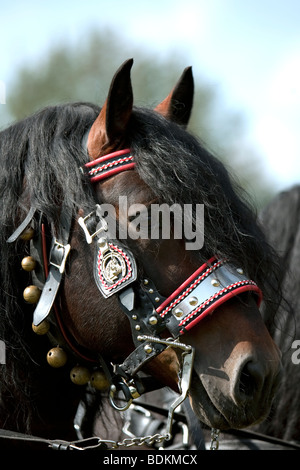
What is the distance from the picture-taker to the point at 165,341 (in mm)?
1857

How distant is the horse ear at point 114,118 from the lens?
201 cm

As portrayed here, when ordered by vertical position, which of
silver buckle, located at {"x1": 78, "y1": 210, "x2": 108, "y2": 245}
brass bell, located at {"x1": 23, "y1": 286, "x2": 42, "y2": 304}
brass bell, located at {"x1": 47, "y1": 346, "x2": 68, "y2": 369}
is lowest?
brass bell, located at {"x1": 47, "y1": 346, "x2": 68, "y2": 369}

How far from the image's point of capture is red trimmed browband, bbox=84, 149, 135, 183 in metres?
2.02

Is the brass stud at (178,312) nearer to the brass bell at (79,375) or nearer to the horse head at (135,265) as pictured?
the horse head at (135,265)

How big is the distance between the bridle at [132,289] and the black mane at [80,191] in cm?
6

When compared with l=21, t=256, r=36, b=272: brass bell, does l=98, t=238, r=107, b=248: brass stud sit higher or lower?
higher

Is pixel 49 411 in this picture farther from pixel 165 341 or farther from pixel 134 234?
pixel 134 234

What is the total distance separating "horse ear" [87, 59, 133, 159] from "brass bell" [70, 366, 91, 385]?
73cm

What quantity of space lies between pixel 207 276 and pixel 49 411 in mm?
827

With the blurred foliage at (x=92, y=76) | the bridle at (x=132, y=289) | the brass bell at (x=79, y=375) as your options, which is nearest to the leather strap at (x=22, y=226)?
the bridle at (x=132, y=289)

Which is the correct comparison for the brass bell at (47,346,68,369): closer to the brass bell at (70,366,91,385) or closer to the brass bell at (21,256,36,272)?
the brass bell at (70,366,91,385)

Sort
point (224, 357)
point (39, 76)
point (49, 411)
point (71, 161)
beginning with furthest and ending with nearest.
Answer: point (39, 76) → point (49, 411) → point (71, 161) → point (224, 357)

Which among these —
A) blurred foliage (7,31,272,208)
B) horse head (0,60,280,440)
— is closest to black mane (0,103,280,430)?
horse head (0,60,280,440)

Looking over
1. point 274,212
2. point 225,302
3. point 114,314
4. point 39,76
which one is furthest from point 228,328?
point 39,76
